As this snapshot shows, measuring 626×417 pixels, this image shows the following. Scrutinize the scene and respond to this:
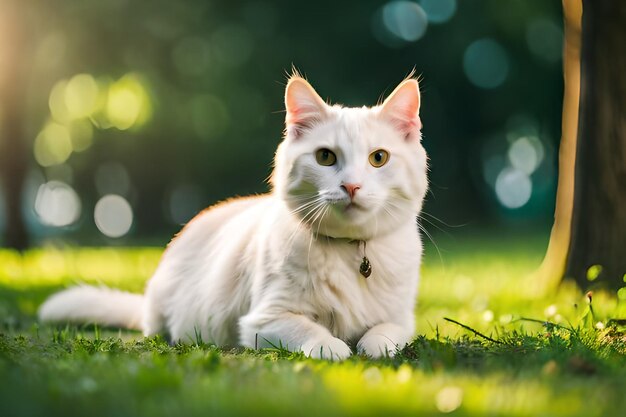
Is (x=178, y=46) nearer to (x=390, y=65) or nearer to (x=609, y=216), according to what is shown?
(x=390, y=65)

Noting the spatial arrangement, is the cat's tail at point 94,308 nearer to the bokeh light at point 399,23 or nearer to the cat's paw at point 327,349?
the cat's paw at point 327,349

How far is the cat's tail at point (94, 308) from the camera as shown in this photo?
5.21 m

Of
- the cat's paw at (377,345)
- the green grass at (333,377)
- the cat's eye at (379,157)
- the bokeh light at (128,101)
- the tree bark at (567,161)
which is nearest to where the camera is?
the green grass at (333,377)

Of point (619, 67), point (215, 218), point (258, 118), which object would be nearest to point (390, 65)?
point (258, 118)

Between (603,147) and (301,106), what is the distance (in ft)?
9.90

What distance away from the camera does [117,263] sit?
980cm

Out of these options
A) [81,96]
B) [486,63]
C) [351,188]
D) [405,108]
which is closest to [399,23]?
[486,63]

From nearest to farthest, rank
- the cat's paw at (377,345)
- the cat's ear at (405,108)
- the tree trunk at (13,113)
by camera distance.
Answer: the cat's paw at (377,345), the cat's ear at (405,108), the tree trunk at (13,113)

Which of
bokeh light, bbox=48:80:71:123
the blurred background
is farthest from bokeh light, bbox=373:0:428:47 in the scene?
bokeh light, bbox=48:80:71:123

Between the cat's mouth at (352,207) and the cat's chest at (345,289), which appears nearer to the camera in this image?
the cat's mouth at (352,207)

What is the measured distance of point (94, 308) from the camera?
527cm

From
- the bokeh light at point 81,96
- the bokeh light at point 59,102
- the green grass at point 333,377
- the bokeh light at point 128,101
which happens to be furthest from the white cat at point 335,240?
the bokeh light at point 59,102

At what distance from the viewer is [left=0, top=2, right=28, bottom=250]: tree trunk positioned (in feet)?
42.2

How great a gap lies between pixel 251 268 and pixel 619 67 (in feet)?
11.3
